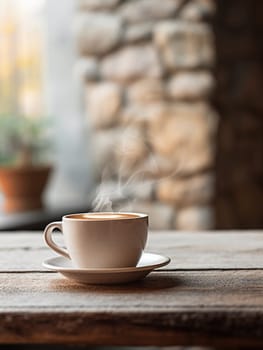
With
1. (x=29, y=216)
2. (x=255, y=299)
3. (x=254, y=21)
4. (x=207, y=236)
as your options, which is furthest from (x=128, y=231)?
(x=254, y=21)

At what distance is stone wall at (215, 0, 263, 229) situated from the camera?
2611 mm

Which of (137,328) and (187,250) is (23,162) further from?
(137,328)

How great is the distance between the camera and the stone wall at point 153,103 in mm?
2412

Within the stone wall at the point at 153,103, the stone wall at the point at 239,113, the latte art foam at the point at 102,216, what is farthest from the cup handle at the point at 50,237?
the stone wall at the point at 239,113

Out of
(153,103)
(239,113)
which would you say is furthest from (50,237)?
(239,113)

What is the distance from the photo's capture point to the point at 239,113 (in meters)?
2.72

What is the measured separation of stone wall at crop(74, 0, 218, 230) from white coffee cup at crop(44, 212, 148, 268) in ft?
5.08

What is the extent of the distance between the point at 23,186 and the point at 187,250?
58.2 inches

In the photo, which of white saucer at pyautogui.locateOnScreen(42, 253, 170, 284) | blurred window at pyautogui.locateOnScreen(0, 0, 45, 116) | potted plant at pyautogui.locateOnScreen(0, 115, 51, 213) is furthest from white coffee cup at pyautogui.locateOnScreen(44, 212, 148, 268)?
blurred window at pyautogui.locateOnScreen(0, 0, 45, 116)

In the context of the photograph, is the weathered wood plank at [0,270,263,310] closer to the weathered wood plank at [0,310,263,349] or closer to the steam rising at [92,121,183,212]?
the weathered wood plank at [0,310,263,349]

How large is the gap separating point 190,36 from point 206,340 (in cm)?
182

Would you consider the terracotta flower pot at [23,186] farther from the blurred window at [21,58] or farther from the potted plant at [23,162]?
the blurred window at [21,58]

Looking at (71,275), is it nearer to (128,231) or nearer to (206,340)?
(128,231)

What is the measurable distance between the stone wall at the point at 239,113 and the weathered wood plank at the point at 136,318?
184cm
